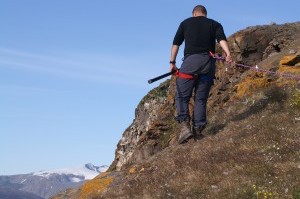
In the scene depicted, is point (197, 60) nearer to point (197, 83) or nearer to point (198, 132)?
point (197, 83)

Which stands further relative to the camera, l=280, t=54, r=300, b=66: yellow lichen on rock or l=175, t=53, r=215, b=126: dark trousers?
l=280, t=54, r=300, b=66: yellow lichen on rock

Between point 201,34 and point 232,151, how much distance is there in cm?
440

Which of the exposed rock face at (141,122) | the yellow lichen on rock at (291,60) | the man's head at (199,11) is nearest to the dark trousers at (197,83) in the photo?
the man's head at (199,11)

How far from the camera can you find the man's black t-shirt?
14617 mm

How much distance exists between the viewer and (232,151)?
39.7 feet

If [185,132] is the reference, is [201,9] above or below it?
above

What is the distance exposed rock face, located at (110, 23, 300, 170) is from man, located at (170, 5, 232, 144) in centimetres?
498


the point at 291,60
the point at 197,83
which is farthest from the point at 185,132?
the point at 291,60

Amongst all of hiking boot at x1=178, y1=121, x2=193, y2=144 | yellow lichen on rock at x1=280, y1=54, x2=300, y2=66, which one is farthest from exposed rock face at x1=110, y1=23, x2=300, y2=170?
hiking boot at x1=178, y1=121, x2=193, y2=144

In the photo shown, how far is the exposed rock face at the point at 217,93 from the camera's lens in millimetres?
21431

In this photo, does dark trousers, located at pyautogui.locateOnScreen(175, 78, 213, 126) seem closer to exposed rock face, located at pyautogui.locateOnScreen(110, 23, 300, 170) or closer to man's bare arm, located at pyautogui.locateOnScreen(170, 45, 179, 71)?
man's bare arm, located at pyautogui.locateOnScreen(170, 45, 179, 71)

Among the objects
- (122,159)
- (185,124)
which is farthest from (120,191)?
(122,159)

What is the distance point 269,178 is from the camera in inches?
383

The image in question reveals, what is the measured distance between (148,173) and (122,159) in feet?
54.2
